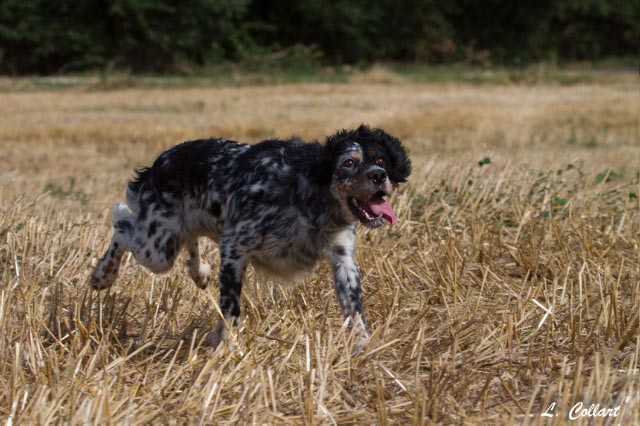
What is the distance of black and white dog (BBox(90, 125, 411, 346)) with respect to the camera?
194 inches

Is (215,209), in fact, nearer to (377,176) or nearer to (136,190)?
(136,190)

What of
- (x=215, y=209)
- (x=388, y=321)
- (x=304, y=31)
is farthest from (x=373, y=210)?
(x=304, y=31)

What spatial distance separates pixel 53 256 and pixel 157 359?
1.55 metres

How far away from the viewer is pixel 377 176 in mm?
4762

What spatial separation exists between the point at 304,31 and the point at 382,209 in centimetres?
3462

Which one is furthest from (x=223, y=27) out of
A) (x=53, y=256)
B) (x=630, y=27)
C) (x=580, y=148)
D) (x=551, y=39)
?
(x=53, y=256)

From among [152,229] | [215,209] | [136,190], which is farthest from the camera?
[136,190]

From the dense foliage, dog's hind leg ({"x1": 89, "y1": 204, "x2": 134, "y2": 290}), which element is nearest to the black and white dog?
dog's hind leg ({"x1": 89, "y1": 204, "x2": 134, "y2": 290})

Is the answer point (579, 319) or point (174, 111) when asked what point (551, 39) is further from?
point (579, 319)

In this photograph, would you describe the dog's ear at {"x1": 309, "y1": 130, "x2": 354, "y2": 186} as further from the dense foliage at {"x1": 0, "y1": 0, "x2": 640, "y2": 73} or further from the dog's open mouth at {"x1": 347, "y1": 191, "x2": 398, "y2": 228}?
the dense foliage at {"x1": 0, "y1": 0, "x2": 640, "y2": 73}

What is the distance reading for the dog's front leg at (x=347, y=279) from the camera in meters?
5.02

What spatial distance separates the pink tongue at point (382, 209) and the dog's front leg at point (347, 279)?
316 mm

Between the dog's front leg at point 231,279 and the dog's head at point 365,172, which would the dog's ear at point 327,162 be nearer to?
the dog's head at point 365,172

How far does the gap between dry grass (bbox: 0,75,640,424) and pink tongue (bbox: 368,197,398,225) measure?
512mm
